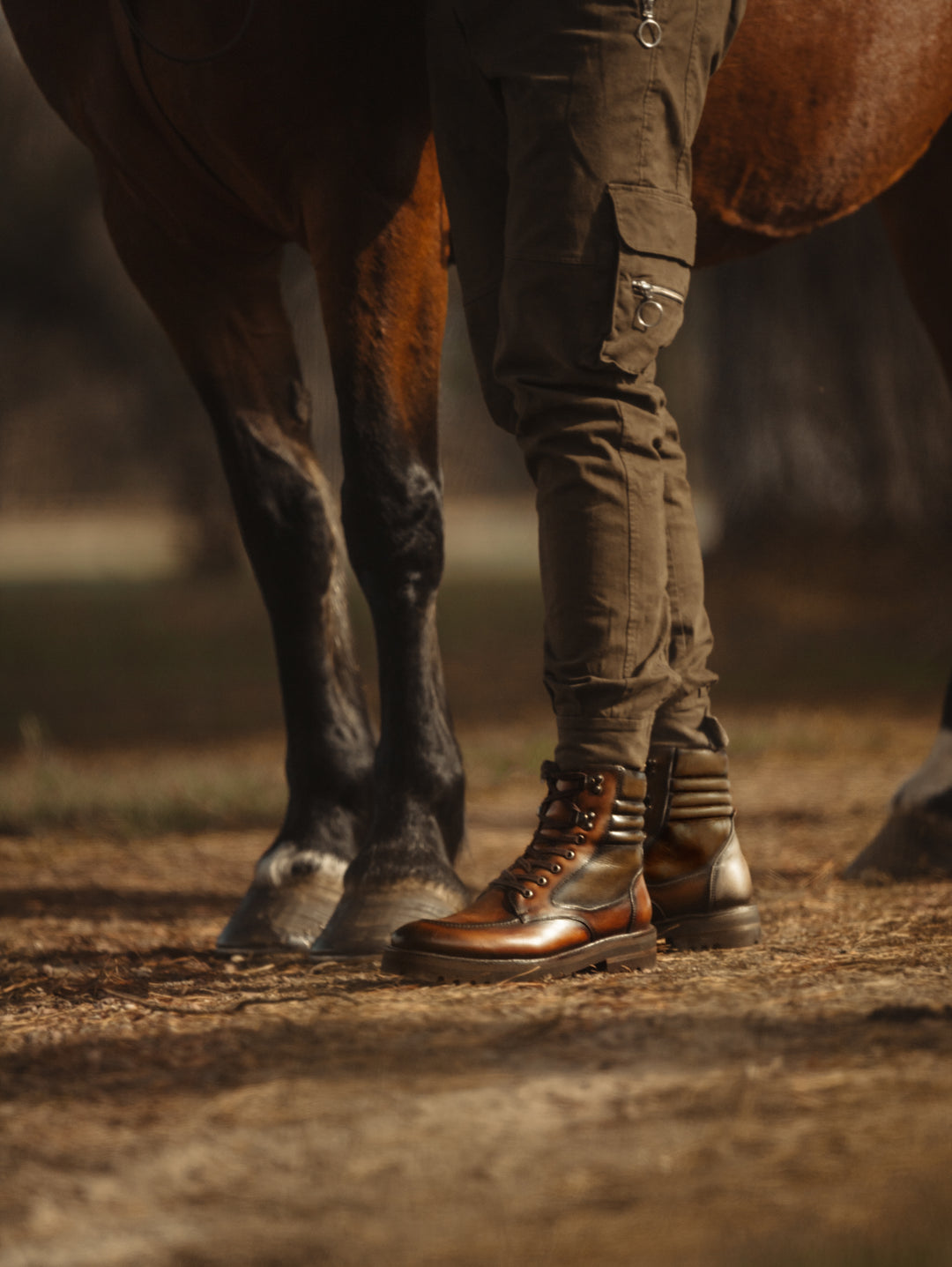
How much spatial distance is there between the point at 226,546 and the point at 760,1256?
1610 centimetres

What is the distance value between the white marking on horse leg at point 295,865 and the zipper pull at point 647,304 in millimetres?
1236

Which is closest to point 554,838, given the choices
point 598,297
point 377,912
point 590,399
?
point 377,912

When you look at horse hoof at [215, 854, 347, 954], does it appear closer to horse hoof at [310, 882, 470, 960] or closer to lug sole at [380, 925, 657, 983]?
horse hoof at [310, 882, 470, 960]

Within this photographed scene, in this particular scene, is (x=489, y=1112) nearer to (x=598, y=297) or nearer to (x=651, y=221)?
(x=598, y=297)

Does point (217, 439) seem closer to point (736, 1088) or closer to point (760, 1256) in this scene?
point (736, 1088)

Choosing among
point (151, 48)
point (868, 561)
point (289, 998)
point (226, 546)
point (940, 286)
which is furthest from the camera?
point (226, 546)

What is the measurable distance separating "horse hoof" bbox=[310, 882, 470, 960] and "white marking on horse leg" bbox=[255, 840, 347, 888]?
323 mm

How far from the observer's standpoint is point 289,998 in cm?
202

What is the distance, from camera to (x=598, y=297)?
6.65ft

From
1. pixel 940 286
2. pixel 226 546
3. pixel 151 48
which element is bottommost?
pixel 940 286

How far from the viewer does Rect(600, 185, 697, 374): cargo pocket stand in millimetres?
2014

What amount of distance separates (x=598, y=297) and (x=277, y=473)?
1.12 m

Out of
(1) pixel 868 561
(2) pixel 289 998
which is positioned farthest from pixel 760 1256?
(1) pixel 868 561

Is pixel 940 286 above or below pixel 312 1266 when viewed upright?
above
